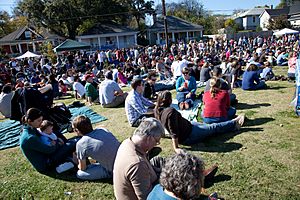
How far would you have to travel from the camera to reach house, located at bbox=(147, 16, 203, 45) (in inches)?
1984

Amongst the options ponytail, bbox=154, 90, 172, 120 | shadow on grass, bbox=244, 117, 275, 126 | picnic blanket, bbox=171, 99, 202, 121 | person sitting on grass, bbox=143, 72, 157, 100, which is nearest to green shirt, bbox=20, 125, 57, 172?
ponytail, bbox=154, 90, 172, 120

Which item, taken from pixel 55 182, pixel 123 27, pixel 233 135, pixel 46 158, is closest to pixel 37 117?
pixel 46 158

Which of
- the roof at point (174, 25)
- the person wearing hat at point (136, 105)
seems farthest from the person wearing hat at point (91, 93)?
the roof at point (174, 25)

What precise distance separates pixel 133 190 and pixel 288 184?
2380mm

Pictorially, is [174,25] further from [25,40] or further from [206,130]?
[206,130]

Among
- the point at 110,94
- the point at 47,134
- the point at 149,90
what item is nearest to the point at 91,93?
the point at 110,94

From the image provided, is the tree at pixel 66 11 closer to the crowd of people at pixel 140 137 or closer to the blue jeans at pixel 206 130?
the crowd of people at pixel 140 137

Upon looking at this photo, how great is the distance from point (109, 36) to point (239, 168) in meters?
44.3

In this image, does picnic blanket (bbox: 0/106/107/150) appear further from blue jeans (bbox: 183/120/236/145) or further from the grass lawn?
blue jeans (bbox: 183/120/236/145)

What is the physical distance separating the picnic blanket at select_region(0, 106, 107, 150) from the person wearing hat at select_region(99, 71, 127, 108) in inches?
24.4

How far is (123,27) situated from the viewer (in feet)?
156

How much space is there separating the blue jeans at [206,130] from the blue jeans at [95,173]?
176 cm

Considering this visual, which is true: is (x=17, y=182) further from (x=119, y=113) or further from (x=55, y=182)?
(x=119, y=113)

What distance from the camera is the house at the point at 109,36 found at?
45375 mm
